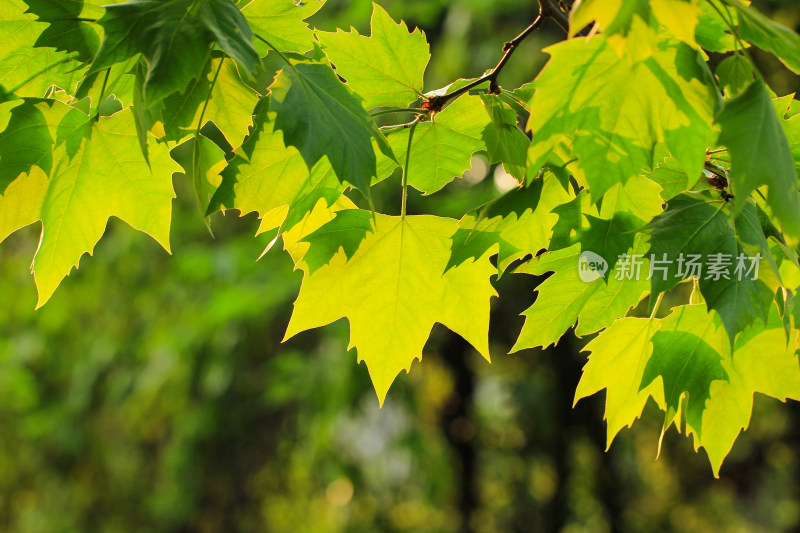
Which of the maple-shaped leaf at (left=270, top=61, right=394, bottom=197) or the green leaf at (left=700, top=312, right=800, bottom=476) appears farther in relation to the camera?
the green leaf at (left=700, top=312, right=800, bottom=476)

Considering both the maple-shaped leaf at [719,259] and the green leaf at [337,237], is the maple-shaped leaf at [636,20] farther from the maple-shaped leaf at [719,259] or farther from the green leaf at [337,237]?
the green leaf at [337,237]

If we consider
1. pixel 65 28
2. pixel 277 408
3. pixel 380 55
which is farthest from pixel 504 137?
pixel 277 408

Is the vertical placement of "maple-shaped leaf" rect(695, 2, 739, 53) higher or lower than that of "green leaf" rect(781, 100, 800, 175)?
higher

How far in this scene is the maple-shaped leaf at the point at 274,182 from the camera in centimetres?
61

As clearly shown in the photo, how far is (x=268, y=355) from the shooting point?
4.07 meters

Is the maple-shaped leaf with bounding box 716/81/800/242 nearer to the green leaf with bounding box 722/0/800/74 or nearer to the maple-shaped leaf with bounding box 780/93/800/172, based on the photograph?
the green leaf with bounding box 722/0/800/74

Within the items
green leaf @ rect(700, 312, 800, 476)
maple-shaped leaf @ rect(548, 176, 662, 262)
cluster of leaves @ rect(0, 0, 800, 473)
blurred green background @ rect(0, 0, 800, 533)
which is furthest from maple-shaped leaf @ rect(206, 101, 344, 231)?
blurred green background @ rect(0, 0, 800, 533)

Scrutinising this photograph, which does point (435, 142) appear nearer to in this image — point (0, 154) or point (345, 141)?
point (345, 141)

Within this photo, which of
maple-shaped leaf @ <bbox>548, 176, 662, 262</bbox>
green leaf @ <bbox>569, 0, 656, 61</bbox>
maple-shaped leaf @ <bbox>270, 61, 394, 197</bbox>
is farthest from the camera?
maple-shaped leaf @ <bbox>548, 176, 662, 262</bbox>

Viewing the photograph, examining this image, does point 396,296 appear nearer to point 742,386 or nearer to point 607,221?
point 607,221

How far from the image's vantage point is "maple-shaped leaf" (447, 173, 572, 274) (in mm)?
596

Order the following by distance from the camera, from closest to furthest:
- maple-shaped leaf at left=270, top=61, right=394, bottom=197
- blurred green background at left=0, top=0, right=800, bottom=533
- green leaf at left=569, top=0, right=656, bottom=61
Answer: green leaf at left=569, top=0, right=656, bottom=61, maple-shaped leaf at left=270, top=61, right=394, bottom=197, blurred green background at left=0, top=0, right=800, bottom=533

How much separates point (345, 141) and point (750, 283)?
0.34 metres

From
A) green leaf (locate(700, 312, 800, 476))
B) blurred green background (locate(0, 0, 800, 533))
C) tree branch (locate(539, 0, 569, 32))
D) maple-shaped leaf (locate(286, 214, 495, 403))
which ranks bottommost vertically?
blurred green background (locate(0, 0, 800, 533))
